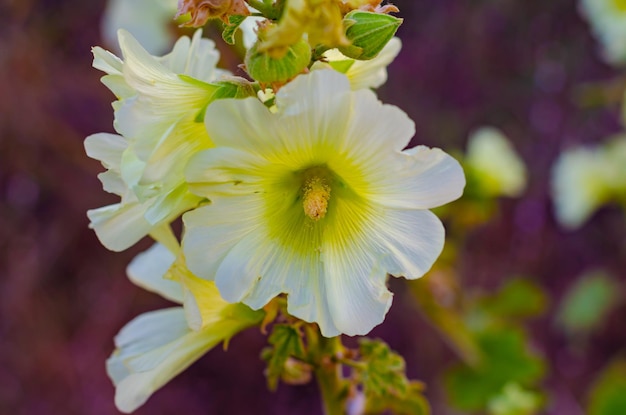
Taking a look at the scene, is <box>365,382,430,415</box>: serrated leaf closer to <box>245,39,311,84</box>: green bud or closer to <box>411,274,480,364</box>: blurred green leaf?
<box>245,39,311,84</box>: green bud

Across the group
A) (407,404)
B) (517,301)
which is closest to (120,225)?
(407,404)

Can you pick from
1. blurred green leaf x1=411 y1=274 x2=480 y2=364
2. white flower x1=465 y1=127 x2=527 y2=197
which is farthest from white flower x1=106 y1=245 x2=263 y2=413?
white flower x1=465 y1=127 x2=527 y2=197

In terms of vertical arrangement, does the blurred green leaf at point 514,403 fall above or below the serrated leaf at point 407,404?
below

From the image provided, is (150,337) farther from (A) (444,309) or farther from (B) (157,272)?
(A) (444,309)

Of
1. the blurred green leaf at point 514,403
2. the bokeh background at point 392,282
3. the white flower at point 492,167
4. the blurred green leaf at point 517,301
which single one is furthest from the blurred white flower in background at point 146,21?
the blurred green leaf at point 514,403

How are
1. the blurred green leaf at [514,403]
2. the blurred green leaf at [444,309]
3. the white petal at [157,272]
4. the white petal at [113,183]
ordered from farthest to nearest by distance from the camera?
the blurred green leaf at [444,309] < the blurred green leaf at [514,403] < the white petal at [157,272] < the white petal at [113,183]

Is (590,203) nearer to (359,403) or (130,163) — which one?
(359,403)

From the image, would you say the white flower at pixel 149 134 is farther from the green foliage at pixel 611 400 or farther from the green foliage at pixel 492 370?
the green foliage at pixel 611 400
